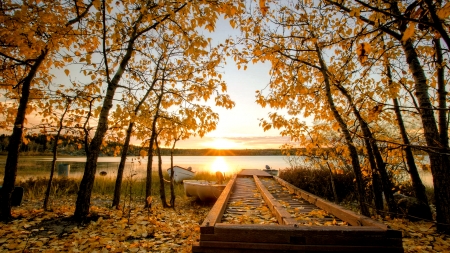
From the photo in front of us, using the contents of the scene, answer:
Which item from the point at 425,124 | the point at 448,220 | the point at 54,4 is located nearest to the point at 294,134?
the point at 425,124

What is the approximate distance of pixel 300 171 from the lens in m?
14.3

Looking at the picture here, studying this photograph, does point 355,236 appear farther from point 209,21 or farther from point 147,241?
point 209,21

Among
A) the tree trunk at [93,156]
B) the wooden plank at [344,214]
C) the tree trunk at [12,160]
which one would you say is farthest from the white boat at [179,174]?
the wooden plank at [344,214]

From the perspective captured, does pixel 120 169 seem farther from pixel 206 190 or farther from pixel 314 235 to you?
pixel 314 235

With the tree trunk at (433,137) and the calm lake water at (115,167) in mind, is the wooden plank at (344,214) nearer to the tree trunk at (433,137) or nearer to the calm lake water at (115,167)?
Result: the tree trunk at (433,137)

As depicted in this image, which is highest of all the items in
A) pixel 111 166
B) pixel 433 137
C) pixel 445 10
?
pixel 445 10

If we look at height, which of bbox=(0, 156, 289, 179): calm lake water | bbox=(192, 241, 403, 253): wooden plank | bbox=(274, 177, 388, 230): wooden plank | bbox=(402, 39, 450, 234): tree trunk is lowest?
bbox=(0, 156, 289, 179): calm lake water

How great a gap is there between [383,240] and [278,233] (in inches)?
58.1

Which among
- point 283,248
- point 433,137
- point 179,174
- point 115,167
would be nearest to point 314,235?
point 283,248

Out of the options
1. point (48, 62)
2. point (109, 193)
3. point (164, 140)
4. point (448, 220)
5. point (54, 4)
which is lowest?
point (109, 193)

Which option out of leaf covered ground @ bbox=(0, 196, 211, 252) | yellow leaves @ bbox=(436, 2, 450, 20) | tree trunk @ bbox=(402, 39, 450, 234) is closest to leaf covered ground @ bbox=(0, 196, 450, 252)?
leaf covered ground @ bbox=(0, 196, 211, 252)

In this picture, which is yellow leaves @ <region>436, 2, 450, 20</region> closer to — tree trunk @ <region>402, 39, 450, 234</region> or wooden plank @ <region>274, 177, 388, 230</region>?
wooden plank @ <region>274, 177, 388, 230</region>

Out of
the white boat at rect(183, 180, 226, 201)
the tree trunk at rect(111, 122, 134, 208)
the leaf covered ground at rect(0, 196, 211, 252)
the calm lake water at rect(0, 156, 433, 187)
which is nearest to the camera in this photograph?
the leaf covered ground at rect(0, 196, 211, 252)

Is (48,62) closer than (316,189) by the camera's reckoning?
Yes
